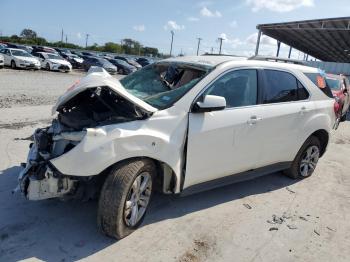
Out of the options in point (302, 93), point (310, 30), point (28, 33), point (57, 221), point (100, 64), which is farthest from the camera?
point (28, 33)

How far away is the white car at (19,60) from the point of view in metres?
24.7

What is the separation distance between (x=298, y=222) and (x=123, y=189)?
2.32m

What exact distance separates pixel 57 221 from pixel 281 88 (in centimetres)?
332

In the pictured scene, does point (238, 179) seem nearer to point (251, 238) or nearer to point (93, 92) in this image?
point (251, 238)

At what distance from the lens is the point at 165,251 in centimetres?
346

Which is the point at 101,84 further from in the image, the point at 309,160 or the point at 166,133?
the point at 309,160

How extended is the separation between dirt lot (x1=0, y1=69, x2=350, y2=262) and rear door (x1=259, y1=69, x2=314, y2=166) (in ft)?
2.19

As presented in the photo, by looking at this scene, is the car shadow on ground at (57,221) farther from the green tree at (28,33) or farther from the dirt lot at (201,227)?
the green tree at (28,33)

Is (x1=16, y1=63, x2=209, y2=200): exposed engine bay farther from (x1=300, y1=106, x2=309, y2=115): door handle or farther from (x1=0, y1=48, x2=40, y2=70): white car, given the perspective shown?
(x1=0, y1=48, x2=40, y2=70): white car

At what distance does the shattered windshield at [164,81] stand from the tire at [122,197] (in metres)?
0.74

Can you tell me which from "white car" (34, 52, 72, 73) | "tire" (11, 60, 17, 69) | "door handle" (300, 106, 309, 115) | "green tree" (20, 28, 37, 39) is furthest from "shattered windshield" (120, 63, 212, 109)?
"green tree" (20, 28, 37, 39)

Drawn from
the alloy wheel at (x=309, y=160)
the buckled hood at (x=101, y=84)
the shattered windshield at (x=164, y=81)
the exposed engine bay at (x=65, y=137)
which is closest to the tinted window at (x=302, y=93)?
the alloy wheel at (x=309, y=160)

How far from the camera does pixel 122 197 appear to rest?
3330 mm

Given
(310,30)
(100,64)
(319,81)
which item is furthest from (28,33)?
(319,81)
